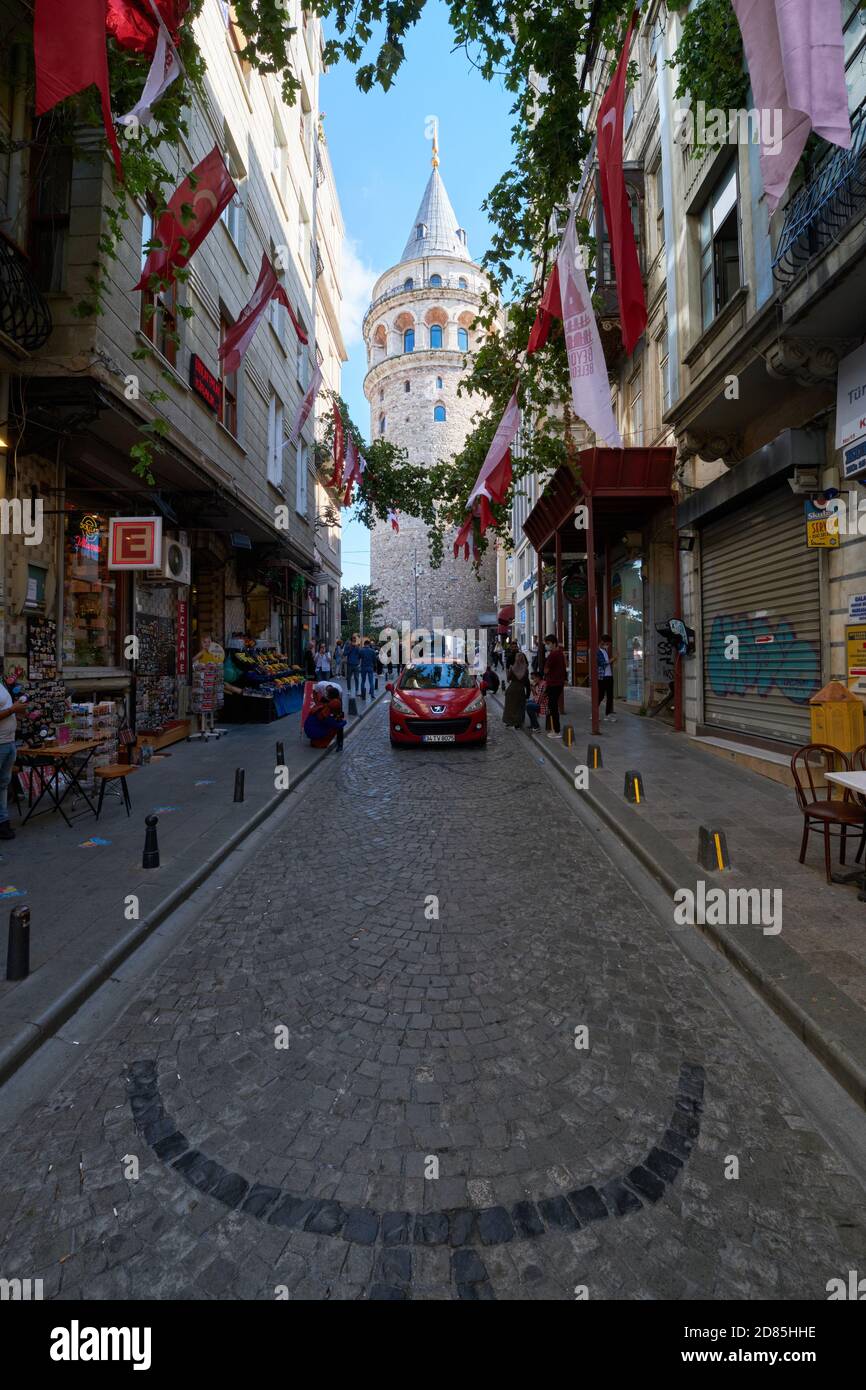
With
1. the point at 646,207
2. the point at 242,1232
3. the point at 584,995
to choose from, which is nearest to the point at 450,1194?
the point at 242,1232

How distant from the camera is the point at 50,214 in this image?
7883 mm

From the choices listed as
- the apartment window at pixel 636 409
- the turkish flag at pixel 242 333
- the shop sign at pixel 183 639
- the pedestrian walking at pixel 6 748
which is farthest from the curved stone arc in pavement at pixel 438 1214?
the apartment window at pixel 636 409

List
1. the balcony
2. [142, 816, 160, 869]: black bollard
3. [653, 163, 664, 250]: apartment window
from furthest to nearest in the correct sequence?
[653, 163, 664, 250]: apartment window → the balcony → [142, 816, 160, 869]: black bollard

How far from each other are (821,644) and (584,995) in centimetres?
644

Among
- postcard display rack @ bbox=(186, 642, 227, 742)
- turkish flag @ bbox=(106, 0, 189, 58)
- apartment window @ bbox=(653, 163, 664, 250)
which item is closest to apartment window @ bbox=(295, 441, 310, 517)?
postcard display rack @ bbox=(186, 642, 227, 742)

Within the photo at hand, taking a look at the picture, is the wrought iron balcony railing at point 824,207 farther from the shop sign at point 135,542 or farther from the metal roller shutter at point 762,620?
the shop sign at point 135,542

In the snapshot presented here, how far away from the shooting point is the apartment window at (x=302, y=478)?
20.9 m

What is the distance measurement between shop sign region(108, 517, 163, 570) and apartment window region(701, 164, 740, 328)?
9608 mm

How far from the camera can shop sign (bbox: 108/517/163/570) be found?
8.62 metres

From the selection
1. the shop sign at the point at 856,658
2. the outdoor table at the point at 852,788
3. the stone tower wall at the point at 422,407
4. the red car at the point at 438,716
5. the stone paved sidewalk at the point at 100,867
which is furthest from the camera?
the stone tower wall at the point at 422,407

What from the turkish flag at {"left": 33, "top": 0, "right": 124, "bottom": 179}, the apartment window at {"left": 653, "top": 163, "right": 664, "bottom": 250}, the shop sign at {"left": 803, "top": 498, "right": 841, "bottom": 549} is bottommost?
the shop sign at {"left": 803, "top": 498, "right": 841, "bottom": 549}

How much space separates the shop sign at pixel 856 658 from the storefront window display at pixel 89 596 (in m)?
9.98

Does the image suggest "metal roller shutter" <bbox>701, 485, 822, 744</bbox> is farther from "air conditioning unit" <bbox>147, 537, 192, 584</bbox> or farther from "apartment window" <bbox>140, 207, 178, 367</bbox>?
"apartment window" <bbox>140, 207, 178, 367</bbox>

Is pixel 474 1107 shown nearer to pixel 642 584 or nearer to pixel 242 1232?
Answer: pixel 242 1232
